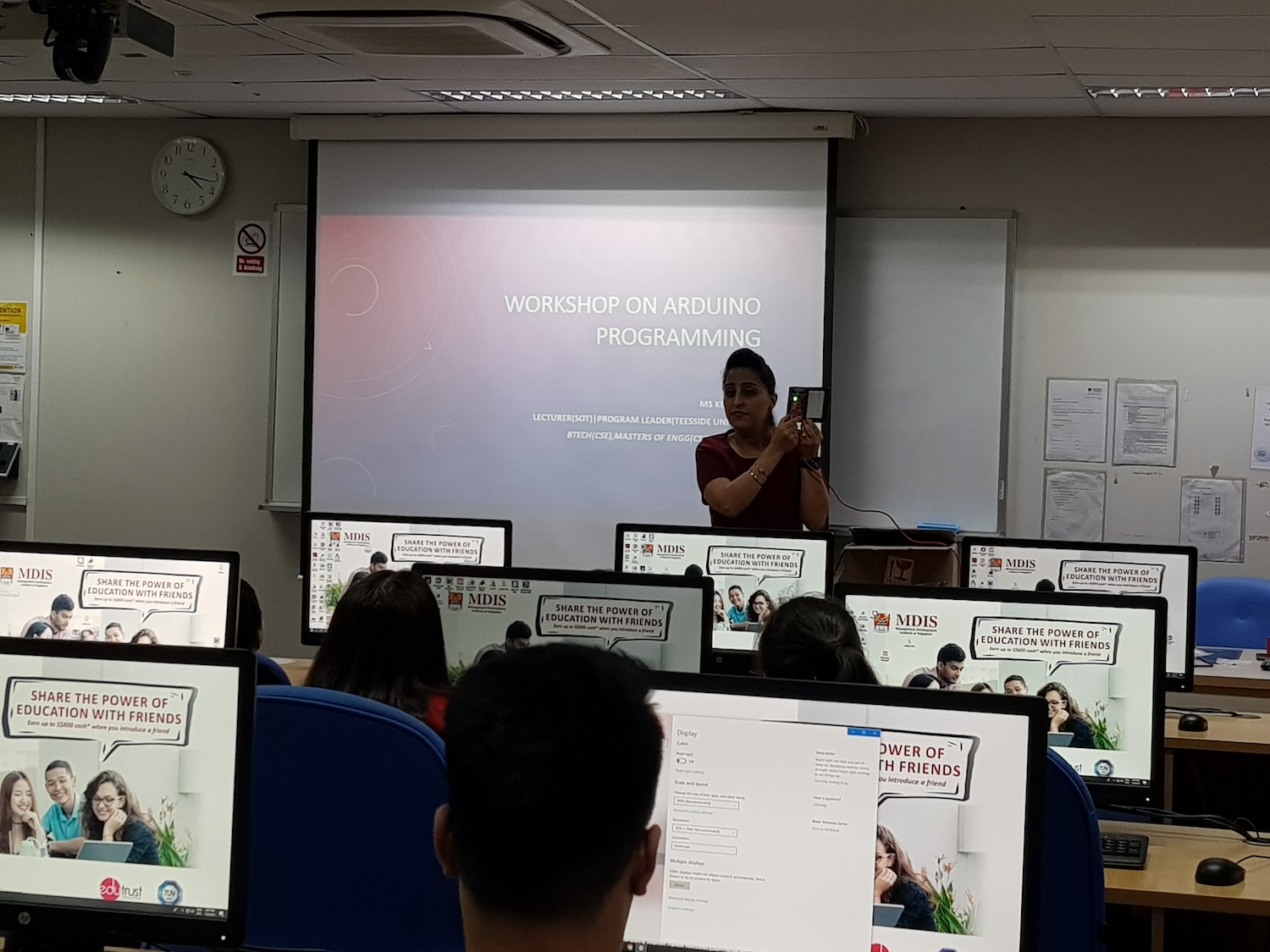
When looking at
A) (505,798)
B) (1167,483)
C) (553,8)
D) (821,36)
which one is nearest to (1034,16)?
(821,36)

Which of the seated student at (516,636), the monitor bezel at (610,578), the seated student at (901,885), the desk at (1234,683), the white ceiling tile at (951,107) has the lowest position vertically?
the desk at (1234,683)

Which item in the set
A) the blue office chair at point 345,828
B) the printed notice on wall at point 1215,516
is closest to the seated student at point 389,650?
the blue office chair at point 345,828

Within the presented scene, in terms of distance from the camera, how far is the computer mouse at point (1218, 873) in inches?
98.0

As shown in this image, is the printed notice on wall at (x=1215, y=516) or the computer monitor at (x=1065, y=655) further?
the printed notice on wall at (x=1215, y=516)

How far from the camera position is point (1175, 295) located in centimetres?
582

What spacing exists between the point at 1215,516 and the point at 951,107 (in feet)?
6.37

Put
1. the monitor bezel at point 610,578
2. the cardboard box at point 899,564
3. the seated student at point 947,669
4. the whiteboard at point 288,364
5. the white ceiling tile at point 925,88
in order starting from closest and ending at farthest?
the seated student at point 947,669 < the monitor bezel at point 610,578 < the cardboard box at point 899,564 < the white ceiling tile at point 925,88 < the whiteboard at point 288,364

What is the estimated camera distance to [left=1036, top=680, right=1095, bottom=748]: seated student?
2.74 m

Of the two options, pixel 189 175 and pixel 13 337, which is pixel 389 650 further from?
pixel 13 337

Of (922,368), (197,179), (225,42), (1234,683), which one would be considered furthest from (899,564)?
(197,179)

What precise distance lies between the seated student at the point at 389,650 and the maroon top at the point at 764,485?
6.49 ft

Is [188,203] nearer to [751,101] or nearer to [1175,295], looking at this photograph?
[751,101]

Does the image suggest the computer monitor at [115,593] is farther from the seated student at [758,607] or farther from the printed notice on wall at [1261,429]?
the printed notice on wall at [1261,429]

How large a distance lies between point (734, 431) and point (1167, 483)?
6.95 ft
